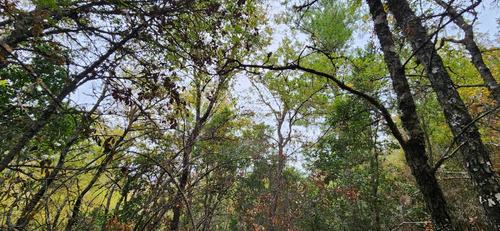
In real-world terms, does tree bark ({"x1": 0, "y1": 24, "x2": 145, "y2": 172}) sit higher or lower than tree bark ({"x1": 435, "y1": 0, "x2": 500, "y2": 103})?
lower

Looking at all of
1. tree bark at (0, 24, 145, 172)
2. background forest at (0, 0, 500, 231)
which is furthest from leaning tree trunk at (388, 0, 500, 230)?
tree bark at (0, 24, 145, 172)

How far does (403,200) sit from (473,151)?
563cm

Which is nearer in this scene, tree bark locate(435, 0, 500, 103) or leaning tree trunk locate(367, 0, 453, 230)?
leaning tree trunk locate(367, 0, 453, 230)

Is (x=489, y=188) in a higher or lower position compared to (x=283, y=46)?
lower

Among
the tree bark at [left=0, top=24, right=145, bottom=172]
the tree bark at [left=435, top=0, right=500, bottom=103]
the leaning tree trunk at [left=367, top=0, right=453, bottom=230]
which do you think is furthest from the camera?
the tree bark at [left=435, top=0, right=500, bottom=103]

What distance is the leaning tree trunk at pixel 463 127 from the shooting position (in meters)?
2.44

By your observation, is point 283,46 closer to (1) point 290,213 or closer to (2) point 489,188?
(1) point 290,213

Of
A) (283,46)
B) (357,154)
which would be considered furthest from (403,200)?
(283,46)

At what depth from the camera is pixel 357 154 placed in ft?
28.1

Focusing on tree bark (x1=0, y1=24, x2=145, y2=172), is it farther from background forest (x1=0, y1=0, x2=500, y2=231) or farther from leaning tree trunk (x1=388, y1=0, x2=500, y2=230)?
leaning tree trunk (x1=388, y1=0, x2=500, y2=230)

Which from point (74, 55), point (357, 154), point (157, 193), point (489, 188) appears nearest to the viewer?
point (157, 193)

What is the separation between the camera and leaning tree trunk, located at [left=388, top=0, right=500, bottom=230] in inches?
96.1

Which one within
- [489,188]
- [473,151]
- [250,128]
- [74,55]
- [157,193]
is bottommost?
[157,193]

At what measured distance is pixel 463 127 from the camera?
117 inches
